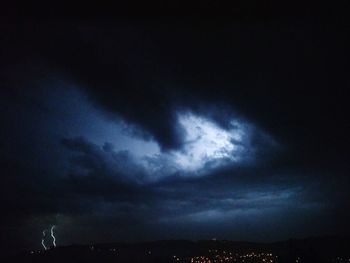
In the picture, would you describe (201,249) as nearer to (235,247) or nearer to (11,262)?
(235,247)

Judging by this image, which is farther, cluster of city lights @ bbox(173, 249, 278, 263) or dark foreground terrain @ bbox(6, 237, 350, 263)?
cluster of city lights @ bbox(173, 249, 278, 263)

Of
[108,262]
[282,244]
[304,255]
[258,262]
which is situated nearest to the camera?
[304,255]

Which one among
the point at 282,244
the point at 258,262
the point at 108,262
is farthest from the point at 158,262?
the point at 282,244

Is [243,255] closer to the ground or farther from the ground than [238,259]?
closer to the ground

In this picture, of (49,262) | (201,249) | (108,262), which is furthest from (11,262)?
(201,249)

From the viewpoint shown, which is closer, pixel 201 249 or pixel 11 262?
pixel 11 262

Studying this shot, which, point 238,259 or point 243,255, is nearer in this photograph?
point 238,259

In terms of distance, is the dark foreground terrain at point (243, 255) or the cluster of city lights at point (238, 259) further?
the cluster of city lights at point (238, 259)

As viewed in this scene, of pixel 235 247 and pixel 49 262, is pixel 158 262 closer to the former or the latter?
pixel 49 262

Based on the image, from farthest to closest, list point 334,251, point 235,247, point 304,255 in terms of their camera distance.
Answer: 1. point 235,247
2. point 334,251
3. point 304,255
